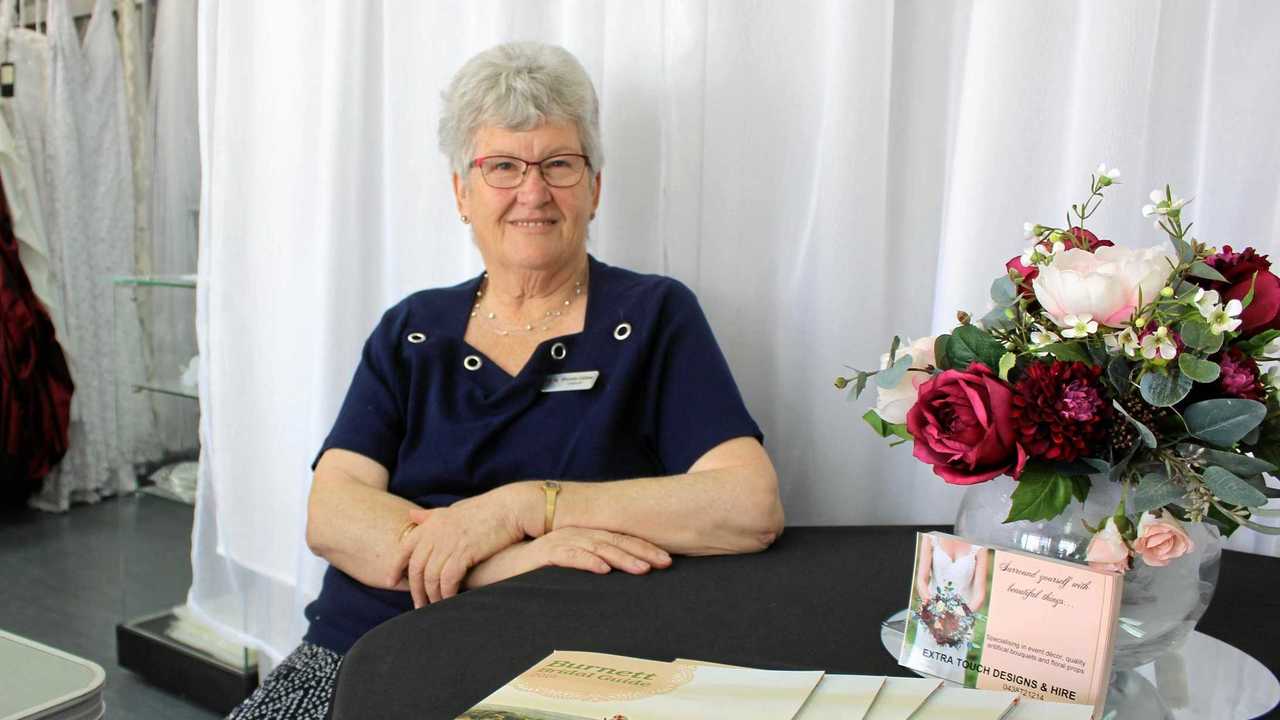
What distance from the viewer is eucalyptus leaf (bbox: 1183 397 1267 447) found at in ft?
2.56

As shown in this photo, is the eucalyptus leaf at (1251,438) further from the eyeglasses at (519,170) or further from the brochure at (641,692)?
the eyeglasses at (519,170)

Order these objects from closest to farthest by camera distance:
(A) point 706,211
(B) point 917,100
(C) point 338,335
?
(B) point 917,100 < (A) point 706,211 < (C) point 338,335

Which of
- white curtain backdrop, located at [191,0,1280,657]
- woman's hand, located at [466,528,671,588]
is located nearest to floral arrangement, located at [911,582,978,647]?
woman's hand, located at [466,528,671,588]

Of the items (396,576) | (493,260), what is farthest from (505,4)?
(396,576)

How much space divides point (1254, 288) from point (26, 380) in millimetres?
4105

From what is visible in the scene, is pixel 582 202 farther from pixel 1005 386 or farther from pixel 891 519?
pixel 1005 386

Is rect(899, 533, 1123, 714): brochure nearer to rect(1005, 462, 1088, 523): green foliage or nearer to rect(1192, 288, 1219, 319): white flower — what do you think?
rect(1005, 462, 1088, 523): green foliage

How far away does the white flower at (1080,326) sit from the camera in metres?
0.78

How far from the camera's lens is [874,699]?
2.60 ft

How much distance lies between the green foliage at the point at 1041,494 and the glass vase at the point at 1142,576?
0.04 m

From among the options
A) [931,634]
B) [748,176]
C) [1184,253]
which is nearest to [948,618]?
[931,634]

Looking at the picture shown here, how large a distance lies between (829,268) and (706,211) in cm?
26

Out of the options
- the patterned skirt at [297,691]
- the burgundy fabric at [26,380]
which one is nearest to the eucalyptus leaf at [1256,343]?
the patterned skirt at [297,691]

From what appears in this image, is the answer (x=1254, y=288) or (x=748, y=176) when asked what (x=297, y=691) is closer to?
(x=748, y=176)
